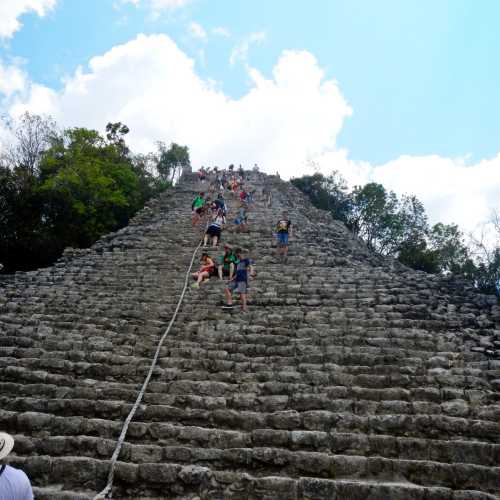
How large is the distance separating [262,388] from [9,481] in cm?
278

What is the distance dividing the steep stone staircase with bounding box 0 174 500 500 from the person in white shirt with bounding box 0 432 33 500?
3.57ft

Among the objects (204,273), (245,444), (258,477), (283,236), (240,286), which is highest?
(283,236)

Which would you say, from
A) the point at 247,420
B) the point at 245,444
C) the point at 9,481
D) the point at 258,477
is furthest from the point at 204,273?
the point at 9,481

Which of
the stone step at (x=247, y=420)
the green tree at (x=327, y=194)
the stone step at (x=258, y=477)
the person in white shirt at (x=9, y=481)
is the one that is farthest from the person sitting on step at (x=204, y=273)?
the green tree at (x=327, y=194)

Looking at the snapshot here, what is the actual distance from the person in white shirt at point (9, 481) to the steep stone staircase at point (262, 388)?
1089 millimetres

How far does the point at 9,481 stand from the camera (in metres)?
2.17

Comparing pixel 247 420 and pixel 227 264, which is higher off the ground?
pixel 227 264

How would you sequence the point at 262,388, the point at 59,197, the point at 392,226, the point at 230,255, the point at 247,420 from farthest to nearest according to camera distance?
1. the point at 392,226
2. the point at 59,197
3. the point at 230,255
4. the point at 262,388
5. the point at 247,420

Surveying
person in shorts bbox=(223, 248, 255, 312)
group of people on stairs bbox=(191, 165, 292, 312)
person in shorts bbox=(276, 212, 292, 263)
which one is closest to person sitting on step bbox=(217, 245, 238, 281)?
group of people on stairs bbox=(191, 165, 292, 312)

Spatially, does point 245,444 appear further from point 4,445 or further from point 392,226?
point 392,226

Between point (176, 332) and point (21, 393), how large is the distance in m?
2.18

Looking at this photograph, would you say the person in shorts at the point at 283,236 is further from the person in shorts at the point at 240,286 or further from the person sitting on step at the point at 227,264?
the person in shorts at the point at 240,286

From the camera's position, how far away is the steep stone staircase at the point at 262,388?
3.30m

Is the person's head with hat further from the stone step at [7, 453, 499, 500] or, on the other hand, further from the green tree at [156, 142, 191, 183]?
the green tree at [156, 142, 191, 183]
